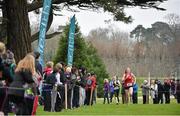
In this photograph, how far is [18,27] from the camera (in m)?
29.2

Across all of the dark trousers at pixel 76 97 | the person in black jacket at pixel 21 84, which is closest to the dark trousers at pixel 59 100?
the dark trousers at pixel 76 97

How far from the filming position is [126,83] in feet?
108

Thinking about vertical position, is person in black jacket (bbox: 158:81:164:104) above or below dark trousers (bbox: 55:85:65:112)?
below

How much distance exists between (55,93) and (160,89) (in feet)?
49.2

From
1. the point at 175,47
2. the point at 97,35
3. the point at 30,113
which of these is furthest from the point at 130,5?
the point at 97,35

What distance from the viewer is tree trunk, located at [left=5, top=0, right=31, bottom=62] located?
94.9 ft

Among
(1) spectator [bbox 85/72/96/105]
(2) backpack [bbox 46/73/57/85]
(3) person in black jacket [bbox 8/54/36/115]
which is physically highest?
(3) person in black jacket [bbox 8/54/36/115]

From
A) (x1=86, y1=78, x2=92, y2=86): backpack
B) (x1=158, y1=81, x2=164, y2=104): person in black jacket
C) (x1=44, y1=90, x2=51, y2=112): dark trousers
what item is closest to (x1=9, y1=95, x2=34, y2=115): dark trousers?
(x1=44, y1=90, x2=51, y2=112): dark trousers

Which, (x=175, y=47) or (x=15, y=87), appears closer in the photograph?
(x=15, y=87)

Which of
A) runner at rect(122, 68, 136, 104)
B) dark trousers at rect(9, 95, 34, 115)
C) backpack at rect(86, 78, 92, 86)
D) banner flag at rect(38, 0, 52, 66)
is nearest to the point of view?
dark trousers at rect(9, 95, 34, 115)

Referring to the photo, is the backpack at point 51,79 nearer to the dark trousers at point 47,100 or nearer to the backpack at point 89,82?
the dark trousers at point 47,100

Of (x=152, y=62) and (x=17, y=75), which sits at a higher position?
(x=17, y=75)

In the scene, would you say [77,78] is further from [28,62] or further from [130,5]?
[28,62]

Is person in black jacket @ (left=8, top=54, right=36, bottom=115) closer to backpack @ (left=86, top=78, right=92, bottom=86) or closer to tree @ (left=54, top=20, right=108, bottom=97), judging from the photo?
backpack @ (left=86, top=78, right=92, bottom=86)
